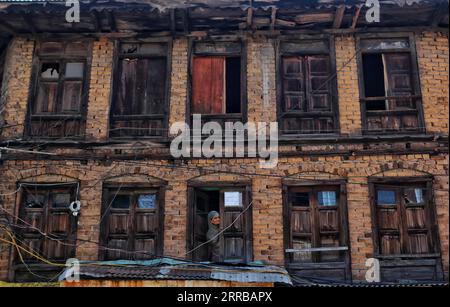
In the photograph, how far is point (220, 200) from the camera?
1273 centimetres

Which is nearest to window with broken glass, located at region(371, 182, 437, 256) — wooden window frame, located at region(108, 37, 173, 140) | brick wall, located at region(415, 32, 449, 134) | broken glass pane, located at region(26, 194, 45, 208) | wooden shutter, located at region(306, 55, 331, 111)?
brick wall, located at region(415, 32, 449, 134)

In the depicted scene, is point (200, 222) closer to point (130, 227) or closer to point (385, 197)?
point (130, 227)

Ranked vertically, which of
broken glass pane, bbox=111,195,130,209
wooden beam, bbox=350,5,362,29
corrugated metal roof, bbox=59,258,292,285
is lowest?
corrugated metal roof, bbox=59,258,292,285

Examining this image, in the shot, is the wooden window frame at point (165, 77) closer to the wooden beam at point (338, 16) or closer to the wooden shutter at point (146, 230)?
the wooden shutter at point (146, 230)

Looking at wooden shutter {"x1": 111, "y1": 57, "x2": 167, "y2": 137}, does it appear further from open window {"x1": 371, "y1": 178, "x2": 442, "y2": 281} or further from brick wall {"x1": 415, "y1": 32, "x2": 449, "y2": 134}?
brick wall {"x1": 415, "y1": 32, "x2": 449, "y2": 134}

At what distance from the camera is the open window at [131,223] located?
488 inches

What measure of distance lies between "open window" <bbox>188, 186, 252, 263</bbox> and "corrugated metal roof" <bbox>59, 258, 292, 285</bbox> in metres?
0.81

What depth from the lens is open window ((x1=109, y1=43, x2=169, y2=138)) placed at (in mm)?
13211

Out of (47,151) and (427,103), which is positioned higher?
(427,103)

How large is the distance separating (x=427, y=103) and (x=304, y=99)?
277 cm

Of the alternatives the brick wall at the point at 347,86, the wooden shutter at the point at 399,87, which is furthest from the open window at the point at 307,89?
the wooden shutter at the point at 399,87

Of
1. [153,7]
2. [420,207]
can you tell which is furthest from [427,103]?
[153,7]

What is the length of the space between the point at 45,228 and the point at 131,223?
Answer: 1.89m

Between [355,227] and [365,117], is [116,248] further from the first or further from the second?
[365,117]
